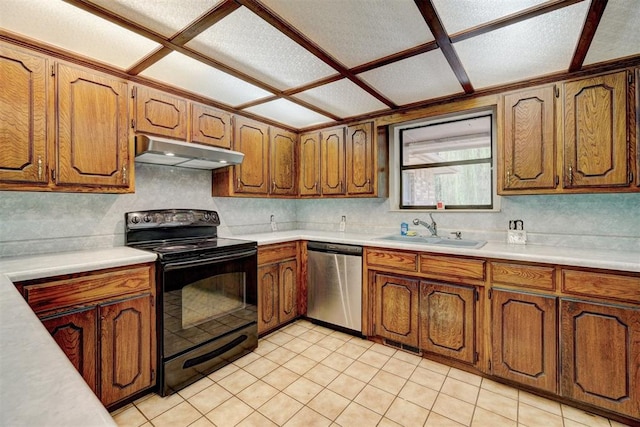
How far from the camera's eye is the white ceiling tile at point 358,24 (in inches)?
57.9

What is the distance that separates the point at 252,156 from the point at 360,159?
1.18 m

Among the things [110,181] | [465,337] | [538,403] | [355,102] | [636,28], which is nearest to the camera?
[636,28]

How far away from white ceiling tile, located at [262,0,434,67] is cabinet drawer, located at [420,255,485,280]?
1575mm

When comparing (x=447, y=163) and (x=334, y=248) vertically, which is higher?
(x=447, y=163)

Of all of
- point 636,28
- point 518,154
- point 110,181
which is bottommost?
point 110,181

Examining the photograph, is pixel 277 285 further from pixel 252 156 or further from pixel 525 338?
pixel 525 338

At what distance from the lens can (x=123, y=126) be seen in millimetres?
2170

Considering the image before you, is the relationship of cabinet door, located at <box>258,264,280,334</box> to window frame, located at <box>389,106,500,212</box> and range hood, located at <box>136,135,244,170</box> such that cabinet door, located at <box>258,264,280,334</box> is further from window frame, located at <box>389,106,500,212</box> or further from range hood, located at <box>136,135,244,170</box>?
window frame, located at <box>389,106,500,212</box>

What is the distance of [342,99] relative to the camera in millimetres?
2742

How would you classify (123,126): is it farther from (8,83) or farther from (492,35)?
(492,35)

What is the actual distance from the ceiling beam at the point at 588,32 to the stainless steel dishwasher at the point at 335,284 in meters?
2.09

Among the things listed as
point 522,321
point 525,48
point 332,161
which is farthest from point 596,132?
point 332,161

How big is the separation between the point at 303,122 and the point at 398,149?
1.15m

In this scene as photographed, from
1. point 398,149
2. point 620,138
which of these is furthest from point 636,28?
point 398,149
